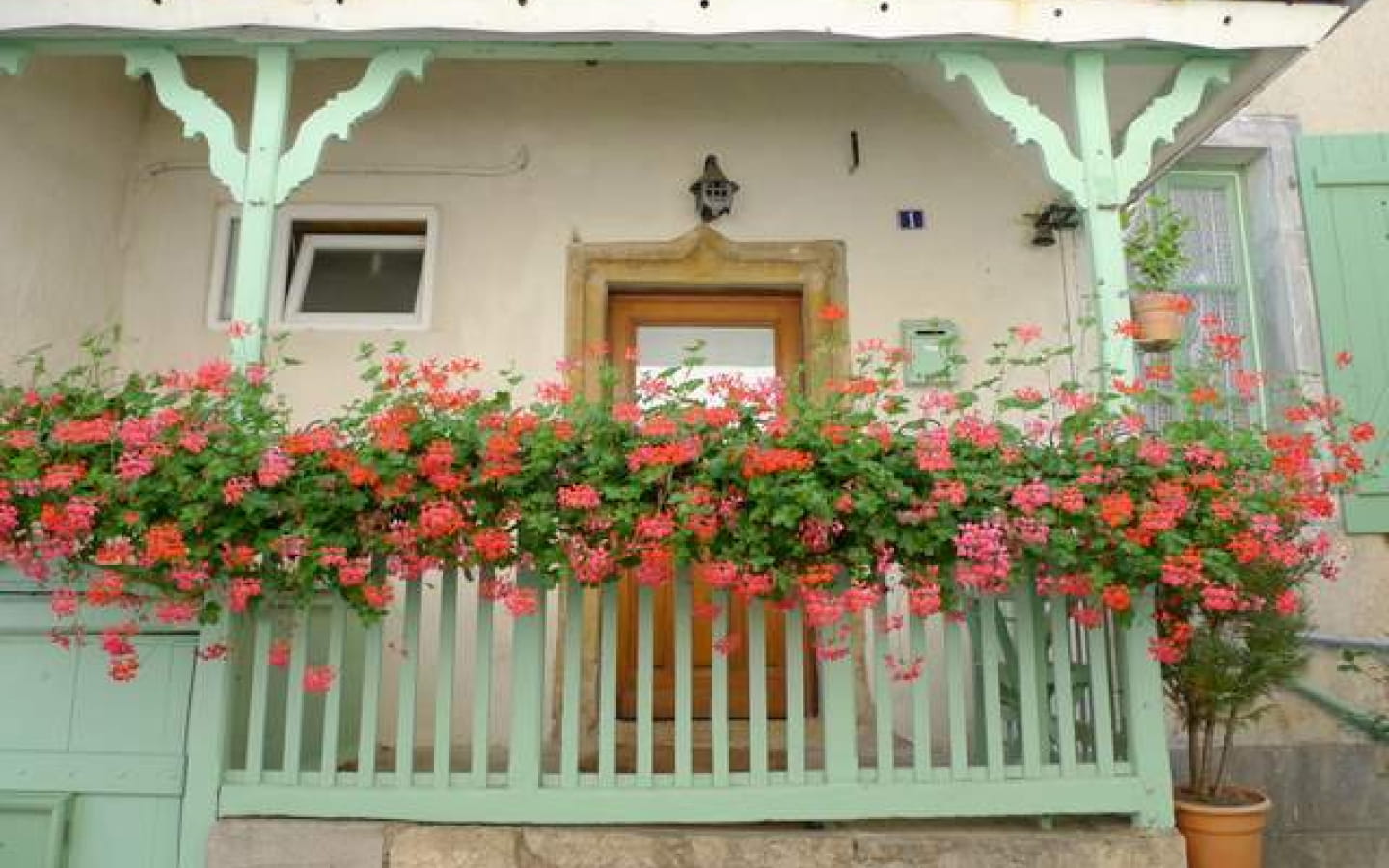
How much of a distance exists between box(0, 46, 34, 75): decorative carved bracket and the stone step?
259cm

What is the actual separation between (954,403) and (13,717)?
9.51 ft

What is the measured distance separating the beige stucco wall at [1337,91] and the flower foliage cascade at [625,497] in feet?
9.78

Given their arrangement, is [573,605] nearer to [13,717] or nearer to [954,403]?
[954,403]

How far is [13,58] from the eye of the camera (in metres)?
3.14

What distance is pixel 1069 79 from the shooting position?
318cm

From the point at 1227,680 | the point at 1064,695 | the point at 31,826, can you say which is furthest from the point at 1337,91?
the point at 31,826

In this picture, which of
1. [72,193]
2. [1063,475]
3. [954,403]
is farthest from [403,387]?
[72,193]

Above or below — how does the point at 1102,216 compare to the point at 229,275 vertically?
below

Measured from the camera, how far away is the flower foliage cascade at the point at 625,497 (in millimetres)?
2346

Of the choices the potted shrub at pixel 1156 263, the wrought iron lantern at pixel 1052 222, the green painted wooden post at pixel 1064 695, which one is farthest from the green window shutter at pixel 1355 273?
the green painted wooden post at pixel 1064 695

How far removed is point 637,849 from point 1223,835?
169cm

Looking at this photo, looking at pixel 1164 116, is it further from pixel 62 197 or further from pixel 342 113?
pixel 62 197

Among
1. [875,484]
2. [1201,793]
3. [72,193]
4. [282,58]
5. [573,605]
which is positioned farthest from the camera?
[72,193]

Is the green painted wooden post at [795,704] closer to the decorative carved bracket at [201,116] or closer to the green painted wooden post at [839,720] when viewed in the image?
the green painted wooden post at [839,720]
